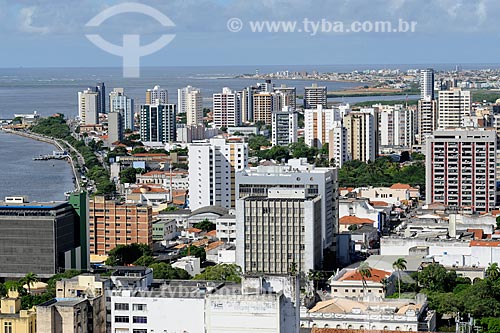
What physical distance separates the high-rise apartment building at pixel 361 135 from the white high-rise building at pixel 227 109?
8731 mm

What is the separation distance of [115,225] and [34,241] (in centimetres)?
185

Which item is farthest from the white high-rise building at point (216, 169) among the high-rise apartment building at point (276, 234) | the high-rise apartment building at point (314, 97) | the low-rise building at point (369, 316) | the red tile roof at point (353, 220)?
the high-rise apartment building at point (314, 97)

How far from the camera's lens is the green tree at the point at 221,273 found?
951 cm

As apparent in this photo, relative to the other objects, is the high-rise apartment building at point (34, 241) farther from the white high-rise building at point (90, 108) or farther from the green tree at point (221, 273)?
the white high-rise building at point (90, 108)

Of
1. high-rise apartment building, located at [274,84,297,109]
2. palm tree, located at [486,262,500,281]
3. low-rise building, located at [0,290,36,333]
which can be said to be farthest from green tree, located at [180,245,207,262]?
high-rise apartment building, located at [274,84,297,109]

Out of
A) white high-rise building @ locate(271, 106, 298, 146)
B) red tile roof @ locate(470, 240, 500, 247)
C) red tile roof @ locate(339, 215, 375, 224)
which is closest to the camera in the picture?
red tile roof @ locate(470, 240, 500, 247)

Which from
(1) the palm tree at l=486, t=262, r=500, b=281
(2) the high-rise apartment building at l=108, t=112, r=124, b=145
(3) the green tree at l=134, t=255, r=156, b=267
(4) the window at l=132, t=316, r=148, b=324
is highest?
(2) the high-rise apartment building at l=108, t=112, r=124, b=145

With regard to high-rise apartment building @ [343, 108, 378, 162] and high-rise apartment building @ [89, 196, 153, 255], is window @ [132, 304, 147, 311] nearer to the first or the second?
high-rise apartment building @ [89, 196, 153, 255]

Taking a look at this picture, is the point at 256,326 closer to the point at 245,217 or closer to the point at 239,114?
the point at 245,217

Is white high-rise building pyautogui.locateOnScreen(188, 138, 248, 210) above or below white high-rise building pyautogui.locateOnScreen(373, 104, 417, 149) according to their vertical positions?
below

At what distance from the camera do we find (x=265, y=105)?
30.2 meters

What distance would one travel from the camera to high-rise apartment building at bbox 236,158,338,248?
11.2 metres

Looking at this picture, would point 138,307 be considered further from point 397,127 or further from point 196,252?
point 397,127

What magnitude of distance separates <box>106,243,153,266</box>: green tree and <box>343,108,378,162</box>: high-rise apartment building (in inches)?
356
